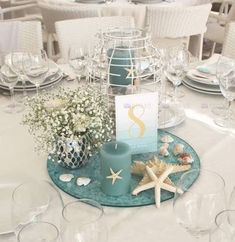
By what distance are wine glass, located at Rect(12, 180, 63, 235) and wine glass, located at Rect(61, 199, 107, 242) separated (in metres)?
0.03

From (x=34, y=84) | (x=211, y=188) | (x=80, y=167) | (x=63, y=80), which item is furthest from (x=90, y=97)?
(x=63, y=80)

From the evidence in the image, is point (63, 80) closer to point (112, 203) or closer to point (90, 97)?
point (90, 97)

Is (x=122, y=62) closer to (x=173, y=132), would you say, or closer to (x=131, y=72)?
(x=131, y=72)

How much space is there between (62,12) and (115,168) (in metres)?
2.08

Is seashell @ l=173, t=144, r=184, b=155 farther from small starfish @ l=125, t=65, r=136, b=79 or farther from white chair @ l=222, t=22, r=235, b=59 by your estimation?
white chair @ l=222, t=22, r=235, b=59

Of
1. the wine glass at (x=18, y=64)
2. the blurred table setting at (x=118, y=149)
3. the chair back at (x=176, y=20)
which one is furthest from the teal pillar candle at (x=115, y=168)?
the chair back at (x=176, y=20)

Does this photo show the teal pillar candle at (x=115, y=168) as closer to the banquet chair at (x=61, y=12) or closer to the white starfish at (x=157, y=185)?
the white starfish at (x=157, y=185)

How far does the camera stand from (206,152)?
1.12m

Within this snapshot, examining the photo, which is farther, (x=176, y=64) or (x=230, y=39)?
(x=230, y=39)

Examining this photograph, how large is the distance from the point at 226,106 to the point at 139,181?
0.56 meters

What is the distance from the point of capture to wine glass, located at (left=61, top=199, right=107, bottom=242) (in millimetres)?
700

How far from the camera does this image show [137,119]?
40.5 inches

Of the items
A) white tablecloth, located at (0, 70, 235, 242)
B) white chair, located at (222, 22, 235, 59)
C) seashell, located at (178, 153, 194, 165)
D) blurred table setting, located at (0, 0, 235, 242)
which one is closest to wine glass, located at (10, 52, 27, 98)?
blurred table setting, located at (0, 0, 235, 242)

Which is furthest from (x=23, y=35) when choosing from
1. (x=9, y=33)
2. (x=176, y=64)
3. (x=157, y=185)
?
(x=157, y=185)
